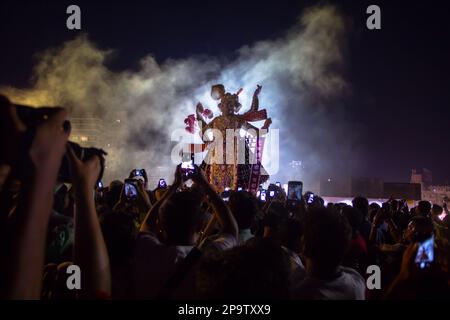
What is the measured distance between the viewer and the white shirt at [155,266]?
8.02 ft

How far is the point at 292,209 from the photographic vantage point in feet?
21.6

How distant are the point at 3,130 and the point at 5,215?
0.49m

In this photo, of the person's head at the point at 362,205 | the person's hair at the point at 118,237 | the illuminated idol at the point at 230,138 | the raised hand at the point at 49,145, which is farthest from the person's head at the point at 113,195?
the illuminated idol at the point at 230,138

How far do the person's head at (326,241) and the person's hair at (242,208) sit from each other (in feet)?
5.02

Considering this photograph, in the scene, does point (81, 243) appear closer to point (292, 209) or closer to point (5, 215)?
point (5, 215)

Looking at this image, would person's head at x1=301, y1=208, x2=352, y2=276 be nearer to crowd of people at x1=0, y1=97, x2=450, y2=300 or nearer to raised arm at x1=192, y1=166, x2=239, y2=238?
crowd of people at x1=0, y1=97, x2=450, y2=300

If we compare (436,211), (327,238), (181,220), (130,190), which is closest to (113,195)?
(130,190)

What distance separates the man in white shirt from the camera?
2459mm

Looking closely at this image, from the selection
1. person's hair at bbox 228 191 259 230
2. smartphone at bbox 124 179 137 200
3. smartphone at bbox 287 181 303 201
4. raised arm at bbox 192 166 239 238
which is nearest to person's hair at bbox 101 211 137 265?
raised arm at bbox 192 166 239 238

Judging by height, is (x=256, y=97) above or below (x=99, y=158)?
above

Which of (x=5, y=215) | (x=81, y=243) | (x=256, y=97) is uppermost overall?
(x=256, y=97)

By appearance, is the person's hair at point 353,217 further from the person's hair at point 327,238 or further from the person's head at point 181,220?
the person's head at point 181,220

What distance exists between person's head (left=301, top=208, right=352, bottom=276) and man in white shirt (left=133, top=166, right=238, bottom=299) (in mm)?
682
